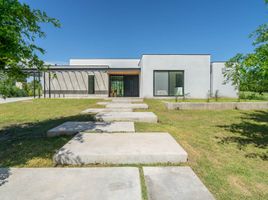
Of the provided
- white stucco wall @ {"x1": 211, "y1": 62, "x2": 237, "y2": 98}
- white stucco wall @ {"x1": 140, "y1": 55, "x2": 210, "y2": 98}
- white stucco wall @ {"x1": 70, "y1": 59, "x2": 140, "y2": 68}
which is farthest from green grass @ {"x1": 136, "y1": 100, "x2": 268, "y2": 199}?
white stucco wall @ {"x1": 70, "y1": 59, "x2": 140, "y2": 68}

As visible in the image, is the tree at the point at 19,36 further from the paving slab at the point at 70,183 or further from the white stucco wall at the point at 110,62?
the white stucco wall at the point at 110,62

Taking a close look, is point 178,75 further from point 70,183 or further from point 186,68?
point 70,183

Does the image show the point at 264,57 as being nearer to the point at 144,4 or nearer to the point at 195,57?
the point at 195,57

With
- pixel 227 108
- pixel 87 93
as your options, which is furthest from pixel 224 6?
pixel 87 93

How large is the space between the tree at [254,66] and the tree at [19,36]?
3782 mm

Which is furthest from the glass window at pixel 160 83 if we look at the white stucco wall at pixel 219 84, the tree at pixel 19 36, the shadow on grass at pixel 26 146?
the tree at pixel 19 36

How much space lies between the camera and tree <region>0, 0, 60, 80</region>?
2550 millimetres

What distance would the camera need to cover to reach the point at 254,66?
3342mm

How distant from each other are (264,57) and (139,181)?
3094 mm

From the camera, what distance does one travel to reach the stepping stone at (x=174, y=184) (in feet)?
7.09

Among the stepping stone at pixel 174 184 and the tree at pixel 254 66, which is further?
the tree at pixel 254 66

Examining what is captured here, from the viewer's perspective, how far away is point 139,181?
2432mm

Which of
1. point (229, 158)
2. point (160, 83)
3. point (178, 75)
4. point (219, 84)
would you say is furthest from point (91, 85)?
point (229, 158)

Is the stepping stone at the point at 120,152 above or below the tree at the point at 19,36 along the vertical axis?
below
